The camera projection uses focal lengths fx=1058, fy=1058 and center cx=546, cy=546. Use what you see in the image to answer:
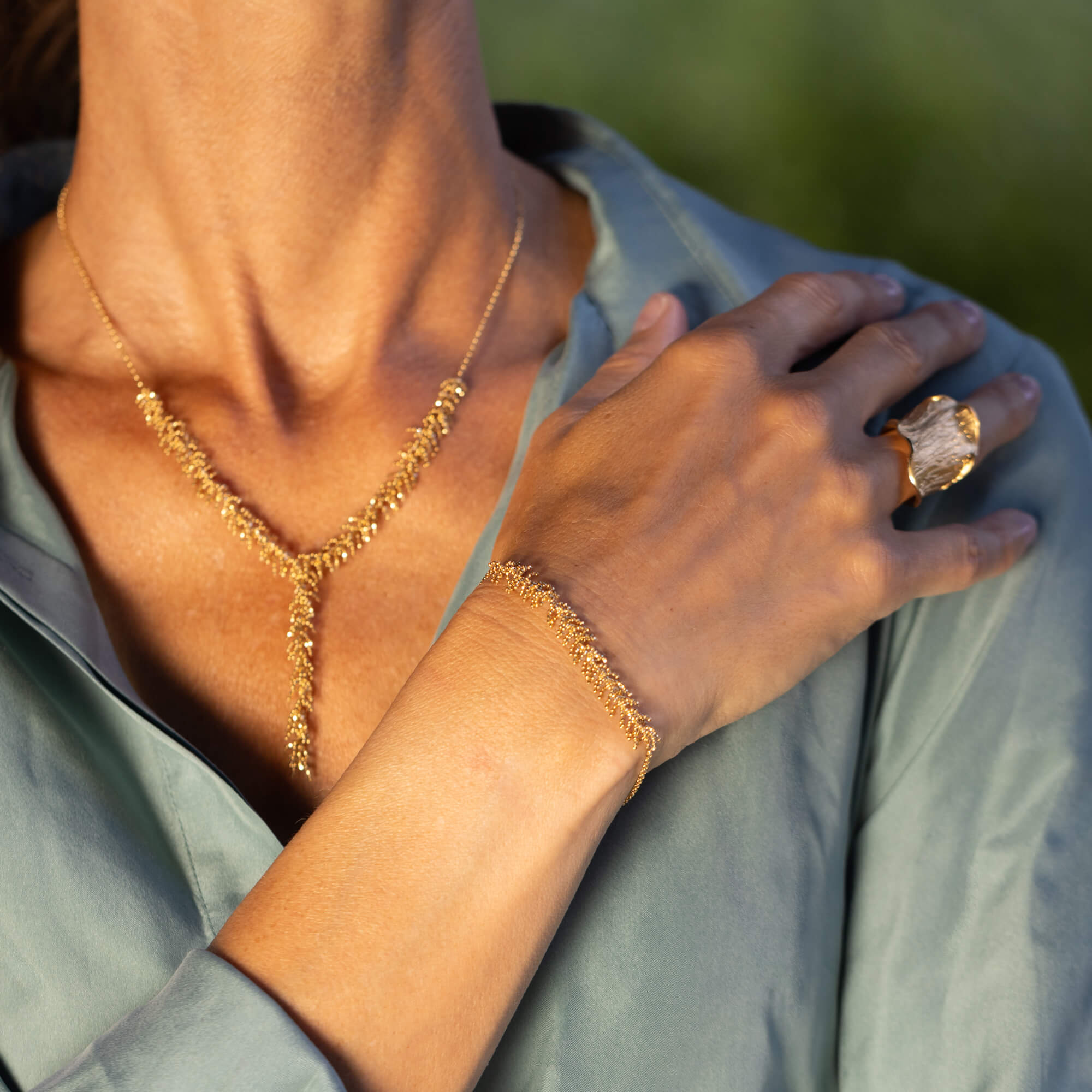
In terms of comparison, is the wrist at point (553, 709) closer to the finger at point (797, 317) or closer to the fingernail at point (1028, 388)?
the finger at point (797, 317)

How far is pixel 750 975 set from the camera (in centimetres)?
81

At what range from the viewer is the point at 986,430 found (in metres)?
0.91

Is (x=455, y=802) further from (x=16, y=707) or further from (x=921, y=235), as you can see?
(x=921, y=235)

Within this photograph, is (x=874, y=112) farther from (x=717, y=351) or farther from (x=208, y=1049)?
(x=208, y=1049)

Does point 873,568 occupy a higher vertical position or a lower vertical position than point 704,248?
lower

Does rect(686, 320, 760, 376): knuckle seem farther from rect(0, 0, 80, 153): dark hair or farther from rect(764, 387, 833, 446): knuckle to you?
rect(0, 0, 80, 153): dark hair

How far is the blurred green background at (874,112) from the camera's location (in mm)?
1524

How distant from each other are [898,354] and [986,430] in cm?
10

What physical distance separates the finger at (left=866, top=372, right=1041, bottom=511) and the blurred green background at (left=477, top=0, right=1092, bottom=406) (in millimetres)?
712

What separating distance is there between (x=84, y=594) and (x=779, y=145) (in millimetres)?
1251

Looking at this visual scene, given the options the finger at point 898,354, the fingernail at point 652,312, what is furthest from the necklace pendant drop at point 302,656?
the finger at point 898,354

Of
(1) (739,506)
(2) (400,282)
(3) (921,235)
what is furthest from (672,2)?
(1) (739,506)

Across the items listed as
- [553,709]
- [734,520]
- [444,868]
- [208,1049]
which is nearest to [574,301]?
[734,520]

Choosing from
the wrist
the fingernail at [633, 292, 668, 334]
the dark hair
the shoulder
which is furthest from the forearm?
the dark hair
